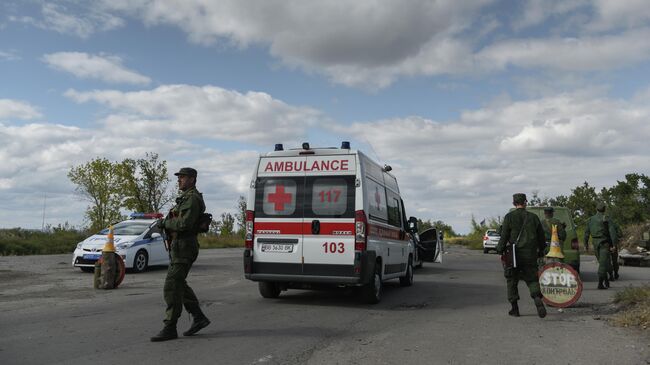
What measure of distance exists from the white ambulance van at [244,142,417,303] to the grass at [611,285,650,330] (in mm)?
3753

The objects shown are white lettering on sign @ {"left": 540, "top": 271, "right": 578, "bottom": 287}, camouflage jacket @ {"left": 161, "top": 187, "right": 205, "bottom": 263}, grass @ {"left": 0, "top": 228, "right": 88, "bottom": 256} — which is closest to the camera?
camouflage jacket @ {"left": 161, "top": 187, "right": 205, "bottom": 263}

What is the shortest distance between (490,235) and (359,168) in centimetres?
3013

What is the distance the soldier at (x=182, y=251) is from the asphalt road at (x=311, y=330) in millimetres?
214

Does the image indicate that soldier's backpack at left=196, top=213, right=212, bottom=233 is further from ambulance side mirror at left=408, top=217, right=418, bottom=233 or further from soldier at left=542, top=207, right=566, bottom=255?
soldier at left=542, top=207, right=566, bottom=255

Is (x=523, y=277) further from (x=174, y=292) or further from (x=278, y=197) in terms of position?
(x=174, y=292)

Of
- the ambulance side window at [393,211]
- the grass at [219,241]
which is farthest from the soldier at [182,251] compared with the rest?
the grass at [219,241]

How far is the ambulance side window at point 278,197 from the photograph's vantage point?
32.0ft

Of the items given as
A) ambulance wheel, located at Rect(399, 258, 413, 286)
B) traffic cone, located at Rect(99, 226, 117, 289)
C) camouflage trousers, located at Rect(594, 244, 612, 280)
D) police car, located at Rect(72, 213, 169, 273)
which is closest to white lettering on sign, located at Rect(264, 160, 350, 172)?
traffic cone, located at Rect(99, 226, 117, 289)

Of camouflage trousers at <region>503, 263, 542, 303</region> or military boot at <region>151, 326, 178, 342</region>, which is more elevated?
camouflage trousers at <region>503, 263, 542, 303</region>

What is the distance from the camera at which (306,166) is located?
9852mm

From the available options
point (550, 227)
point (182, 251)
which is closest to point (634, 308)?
point (550, 227)

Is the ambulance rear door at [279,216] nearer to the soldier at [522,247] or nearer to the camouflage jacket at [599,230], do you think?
the soldier at [522,247]

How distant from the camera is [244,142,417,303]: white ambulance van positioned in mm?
9289

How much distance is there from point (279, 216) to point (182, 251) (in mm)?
3117
